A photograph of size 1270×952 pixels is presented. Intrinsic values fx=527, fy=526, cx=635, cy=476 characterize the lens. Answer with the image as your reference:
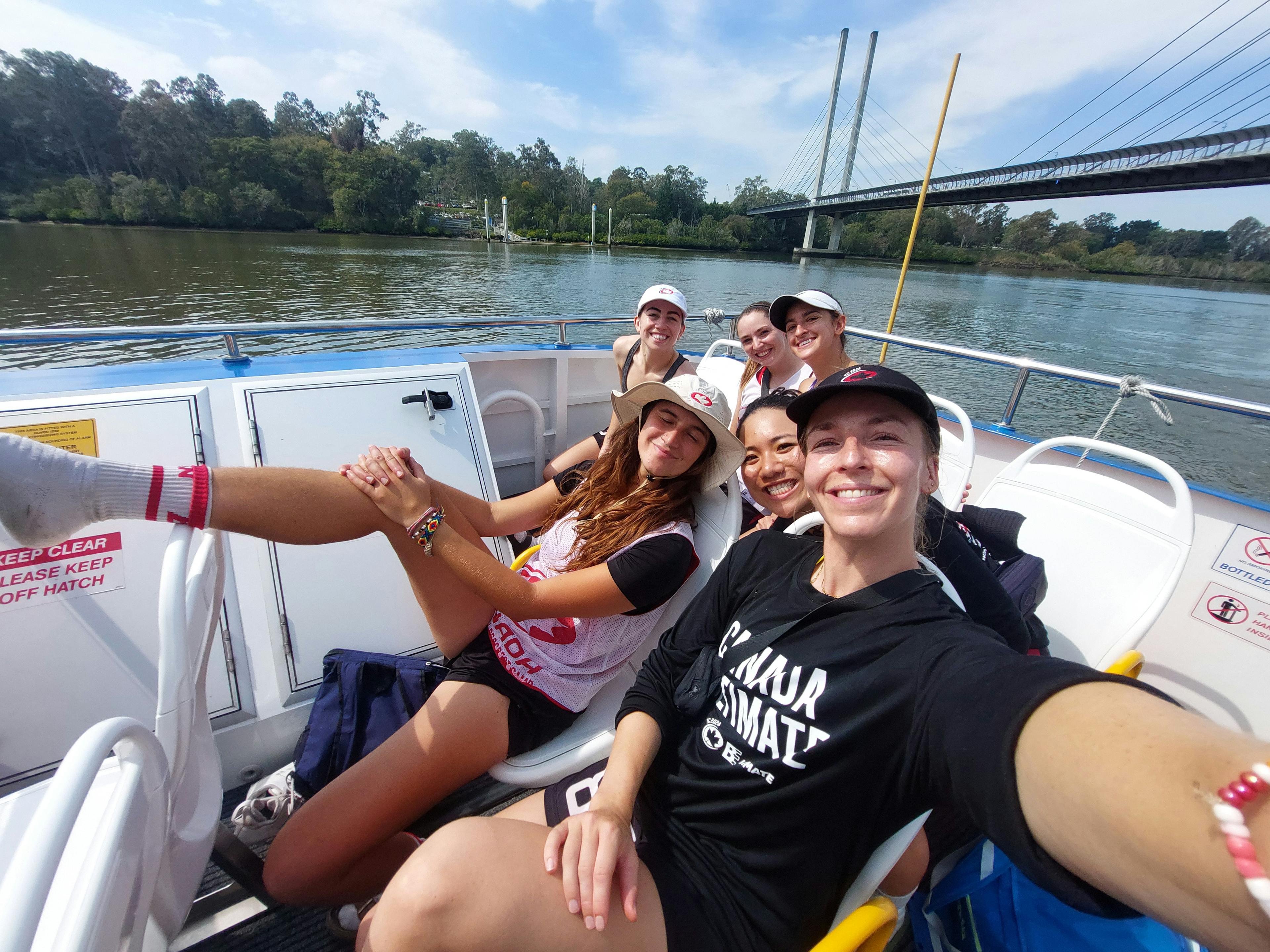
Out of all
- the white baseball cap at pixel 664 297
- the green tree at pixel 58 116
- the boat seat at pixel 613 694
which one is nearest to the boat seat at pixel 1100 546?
the boat seat at pixel 613 694

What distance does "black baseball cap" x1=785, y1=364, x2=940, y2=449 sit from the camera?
957mm

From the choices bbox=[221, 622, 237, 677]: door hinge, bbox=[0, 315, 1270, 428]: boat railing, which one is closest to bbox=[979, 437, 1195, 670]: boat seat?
bbox=[0, 315, 1270, 428]: boat railing

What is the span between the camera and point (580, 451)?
2.77 metres

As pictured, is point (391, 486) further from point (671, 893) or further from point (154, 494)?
point (671, 893)

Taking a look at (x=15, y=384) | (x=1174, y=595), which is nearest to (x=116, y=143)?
(x=15, y=384)

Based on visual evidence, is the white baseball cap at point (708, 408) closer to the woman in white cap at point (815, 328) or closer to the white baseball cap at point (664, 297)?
the woman in white cap at point (815, 328)

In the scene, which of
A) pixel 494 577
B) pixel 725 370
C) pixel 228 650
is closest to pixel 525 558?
pixel 494 577

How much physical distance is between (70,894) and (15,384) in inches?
74.7

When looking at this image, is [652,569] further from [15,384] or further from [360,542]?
[15,384]

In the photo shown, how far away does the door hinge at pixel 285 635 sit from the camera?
1.67 m

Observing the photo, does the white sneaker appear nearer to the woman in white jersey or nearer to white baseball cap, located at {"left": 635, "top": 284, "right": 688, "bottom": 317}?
the woman in white jersey

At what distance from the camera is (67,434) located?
1542 millimetres

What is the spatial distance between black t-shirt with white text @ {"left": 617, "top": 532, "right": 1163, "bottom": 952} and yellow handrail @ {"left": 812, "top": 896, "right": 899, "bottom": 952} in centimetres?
5

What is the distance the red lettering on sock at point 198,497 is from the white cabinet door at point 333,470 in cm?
64
